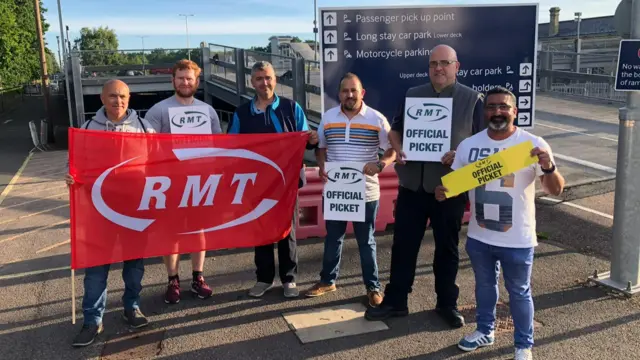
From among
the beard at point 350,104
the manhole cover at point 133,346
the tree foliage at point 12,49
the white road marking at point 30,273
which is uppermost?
the tree foliage at point 12,49

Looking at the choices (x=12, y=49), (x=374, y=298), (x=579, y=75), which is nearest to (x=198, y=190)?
(x=374, y=298)

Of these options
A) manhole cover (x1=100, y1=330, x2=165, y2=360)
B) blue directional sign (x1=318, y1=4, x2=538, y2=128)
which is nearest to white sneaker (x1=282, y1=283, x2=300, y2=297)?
manhole cover (x1=100, y1=330, x2=165, y2=360)

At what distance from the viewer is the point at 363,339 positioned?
13.6 ft

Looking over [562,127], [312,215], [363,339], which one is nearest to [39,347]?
[363,339]

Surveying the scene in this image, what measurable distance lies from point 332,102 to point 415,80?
3.77ft

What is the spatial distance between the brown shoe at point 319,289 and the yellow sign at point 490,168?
175 centimetres

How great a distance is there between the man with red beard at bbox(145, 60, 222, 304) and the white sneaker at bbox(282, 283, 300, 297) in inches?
29.2

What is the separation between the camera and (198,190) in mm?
4695

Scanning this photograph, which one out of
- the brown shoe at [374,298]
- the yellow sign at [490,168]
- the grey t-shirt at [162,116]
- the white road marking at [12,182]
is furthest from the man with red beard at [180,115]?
the white road marking at [12,182]

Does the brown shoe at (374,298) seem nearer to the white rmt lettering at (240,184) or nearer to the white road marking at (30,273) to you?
the white rmt lettering at (240,184)

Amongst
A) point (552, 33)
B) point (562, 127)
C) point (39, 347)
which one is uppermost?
point (552, 33)

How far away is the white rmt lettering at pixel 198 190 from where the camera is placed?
4656 millimetres

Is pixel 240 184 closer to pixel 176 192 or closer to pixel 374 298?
pixel 176 192

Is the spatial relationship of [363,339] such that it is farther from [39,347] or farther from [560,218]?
[560,218]
